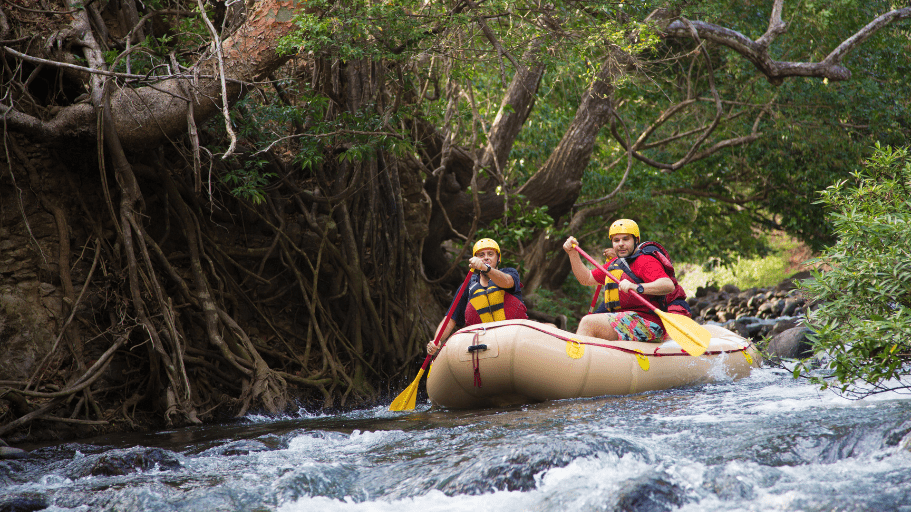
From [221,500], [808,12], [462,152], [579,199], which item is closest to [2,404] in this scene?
[221,500]

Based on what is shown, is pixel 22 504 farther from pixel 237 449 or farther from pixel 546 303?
pixel 546 303

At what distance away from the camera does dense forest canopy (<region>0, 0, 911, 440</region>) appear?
4.64 meters

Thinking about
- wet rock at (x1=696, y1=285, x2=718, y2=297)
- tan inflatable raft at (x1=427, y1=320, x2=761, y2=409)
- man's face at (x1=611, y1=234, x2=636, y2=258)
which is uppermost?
man's face at (x1=611, y1=234, x2=636, y2=258)

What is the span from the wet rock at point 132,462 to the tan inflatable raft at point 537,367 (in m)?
1.89

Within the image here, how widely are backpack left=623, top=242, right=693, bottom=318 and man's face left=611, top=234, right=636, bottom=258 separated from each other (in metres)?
0.10

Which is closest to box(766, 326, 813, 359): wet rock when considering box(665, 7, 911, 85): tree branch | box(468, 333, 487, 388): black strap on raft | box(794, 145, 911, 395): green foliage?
box(665, 7, 911, 85): tree branch

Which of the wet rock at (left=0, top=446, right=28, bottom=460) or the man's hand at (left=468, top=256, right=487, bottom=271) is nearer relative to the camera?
the wet rock at (left=0, top=446, right=28, bottom=460)

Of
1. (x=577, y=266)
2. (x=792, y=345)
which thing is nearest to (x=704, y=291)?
(x=792, y=345)

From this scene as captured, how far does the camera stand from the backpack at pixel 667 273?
17.0 ft

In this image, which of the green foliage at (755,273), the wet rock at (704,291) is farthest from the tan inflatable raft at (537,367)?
the green foliage at (755,273)

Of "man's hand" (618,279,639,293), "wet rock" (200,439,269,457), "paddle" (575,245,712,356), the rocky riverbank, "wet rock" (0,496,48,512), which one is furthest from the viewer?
the rocky riverbank

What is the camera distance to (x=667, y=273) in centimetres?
521

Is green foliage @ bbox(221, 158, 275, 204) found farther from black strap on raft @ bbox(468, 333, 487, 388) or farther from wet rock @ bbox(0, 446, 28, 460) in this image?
wet rock @ bbox(0, 446, 28, 460)

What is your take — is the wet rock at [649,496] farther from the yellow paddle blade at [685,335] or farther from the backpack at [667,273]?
the backpack at [667,273]
